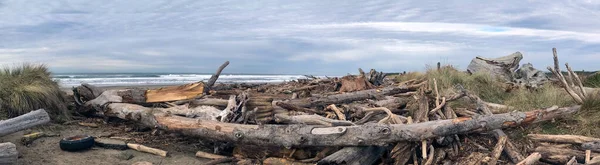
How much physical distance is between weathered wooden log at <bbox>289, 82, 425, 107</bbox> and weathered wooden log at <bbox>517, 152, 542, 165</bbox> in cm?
442

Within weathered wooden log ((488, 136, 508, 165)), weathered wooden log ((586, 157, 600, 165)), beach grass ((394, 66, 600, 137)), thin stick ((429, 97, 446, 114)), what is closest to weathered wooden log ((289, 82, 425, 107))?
beach grass ((394, 66, 600, 137))

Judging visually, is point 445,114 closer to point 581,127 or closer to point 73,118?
point 581,127

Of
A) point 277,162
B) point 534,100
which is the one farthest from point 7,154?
point 534,100

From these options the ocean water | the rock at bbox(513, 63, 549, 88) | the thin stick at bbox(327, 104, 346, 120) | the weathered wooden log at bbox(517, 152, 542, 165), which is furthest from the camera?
the ocean water

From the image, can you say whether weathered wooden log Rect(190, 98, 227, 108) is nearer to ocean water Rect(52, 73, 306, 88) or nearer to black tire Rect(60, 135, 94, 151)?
black tire Rect(60, 135, 94, 151)

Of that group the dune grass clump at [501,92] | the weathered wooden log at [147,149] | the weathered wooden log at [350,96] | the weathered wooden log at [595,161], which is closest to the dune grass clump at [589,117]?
the dune grass clump at [501,92]

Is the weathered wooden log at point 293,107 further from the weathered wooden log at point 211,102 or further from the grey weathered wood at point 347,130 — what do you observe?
the grey weathered wood at point 347,130

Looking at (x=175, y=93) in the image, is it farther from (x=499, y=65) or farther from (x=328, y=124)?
(x=499, y=65)

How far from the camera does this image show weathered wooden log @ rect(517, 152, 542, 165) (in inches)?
255

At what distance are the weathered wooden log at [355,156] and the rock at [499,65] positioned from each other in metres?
11.7

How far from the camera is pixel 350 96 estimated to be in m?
10.6

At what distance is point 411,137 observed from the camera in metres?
6.77

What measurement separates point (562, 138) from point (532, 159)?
1.41 meters

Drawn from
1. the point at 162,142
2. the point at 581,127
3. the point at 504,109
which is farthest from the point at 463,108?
the point at 162,142
